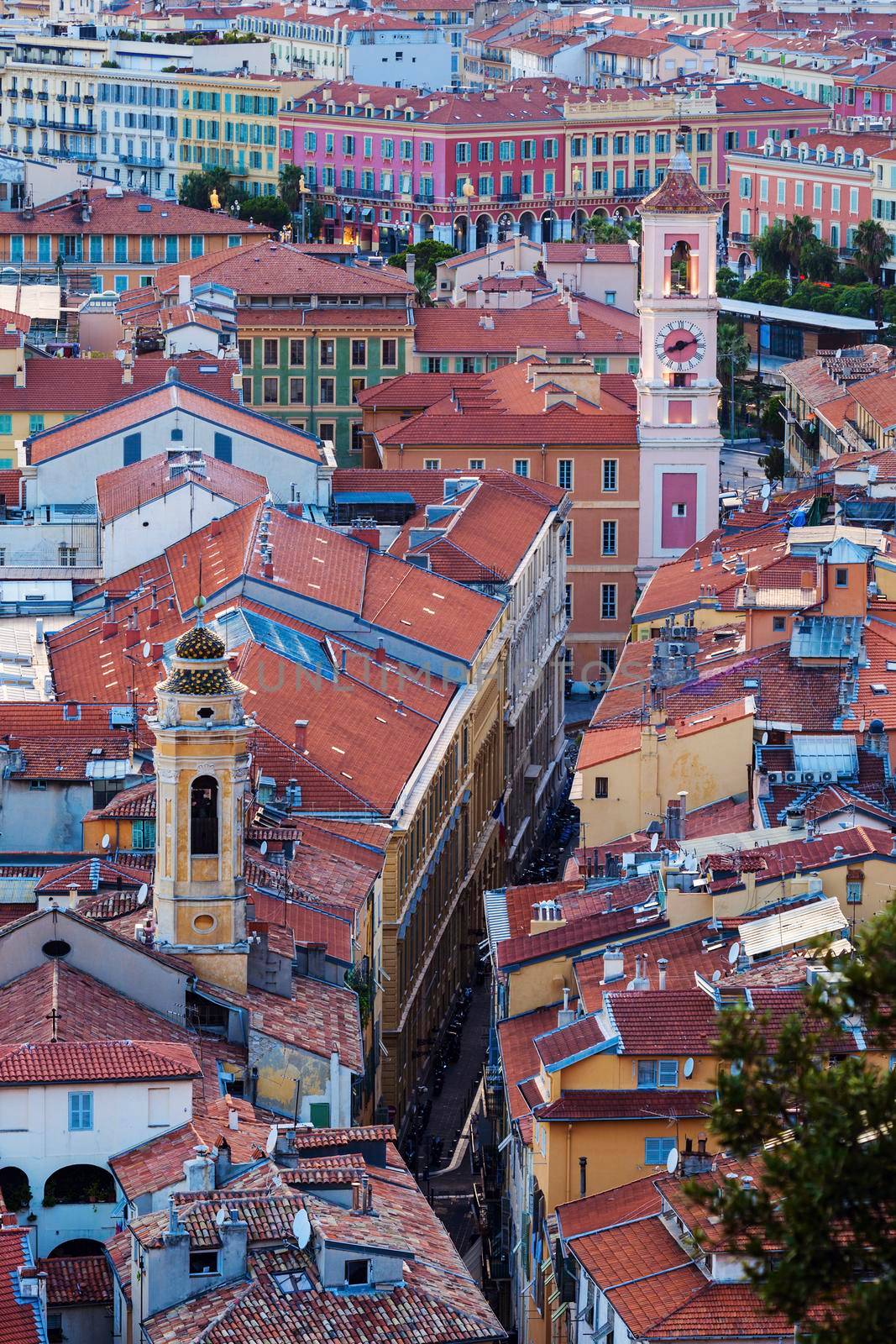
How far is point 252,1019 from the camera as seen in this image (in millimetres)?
60469

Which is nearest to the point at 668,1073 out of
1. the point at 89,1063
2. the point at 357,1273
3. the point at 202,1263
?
the point at 89,1063

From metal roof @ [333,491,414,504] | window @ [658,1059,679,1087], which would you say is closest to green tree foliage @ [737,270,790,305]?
metal roof @ [333,491,414,504]

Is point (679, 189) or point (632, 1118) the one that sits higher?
point (679, 189)

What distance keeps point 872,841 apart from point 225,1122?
14.0 meters

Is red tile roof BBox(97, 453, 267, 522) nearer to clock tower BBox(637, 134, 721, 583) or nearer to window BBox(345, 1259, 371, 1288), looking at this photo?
clock tower BBox(637, 134, 721, 583)

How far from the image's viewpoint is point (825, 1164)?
118 ft

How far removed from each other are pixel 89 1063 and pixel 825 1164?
20.4 m

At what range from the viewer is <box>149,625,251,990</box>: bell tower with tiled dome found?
6028 centimetres

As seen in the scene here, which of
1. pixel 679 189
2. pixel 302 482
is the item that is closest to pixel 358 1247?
pixel 302 482

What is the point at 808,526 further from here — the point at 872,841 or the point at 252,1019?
the point at 252,1019

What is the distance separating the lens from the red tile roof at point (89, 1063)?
178 ft

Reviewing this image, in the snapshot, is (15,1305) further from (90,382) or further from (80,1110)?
(90,382)

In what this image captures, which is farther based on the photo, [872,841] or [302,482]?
[302,482]

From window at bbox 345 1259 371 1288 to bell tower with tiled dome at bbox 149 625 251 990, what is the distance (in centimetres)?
1239
